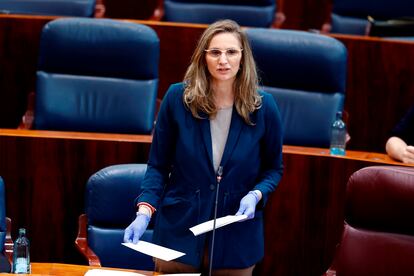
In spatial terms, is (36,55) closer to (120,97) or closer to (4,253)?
(120,97)

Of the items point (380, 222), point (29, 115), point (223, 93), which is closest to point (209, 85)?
point (223, 93)

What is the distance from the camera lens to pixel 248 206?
135cm

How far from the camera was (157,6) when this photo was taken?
290 cm

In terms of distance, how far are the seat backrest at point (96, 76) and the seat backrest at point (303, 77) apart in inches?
11.2

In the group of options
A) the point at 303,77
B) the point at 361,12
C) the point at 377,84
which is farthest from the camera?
the point at 361,12

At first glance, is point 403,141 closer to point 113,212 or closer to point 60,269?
point 113,212

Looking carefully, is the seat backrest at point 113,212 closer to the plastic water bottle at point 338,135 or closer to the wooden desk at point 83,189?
the wooden desk at point 83,189

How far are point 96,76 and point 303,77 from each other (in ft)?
1.72

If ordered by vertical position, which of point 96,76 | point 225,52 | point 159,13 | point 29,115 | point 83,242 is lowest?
point 83,242

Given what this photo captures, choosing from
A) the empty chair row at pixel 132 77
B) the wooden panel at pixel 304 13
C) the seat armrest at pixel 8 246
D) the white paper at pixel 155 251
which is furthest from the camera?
the wooden panel at pixel 304 13

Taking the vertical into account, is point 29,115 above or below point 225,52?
below

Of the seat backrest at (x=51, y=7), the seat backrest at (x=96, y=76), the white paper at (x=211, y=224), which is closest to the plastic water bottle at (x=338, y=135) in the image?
the seat backrest at (x=96, y=76)

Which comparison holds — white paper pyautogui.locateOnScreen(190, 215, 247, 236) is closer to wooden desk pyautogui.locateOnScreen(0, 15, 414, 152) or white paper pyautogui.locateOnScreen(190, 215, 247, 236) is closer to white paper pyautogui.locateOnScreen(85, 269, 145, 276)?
white paper pyautogui.locateOnScreen(85, 269, 145, 276)

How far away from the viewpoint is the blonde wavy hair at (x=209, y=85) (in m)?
1.39
